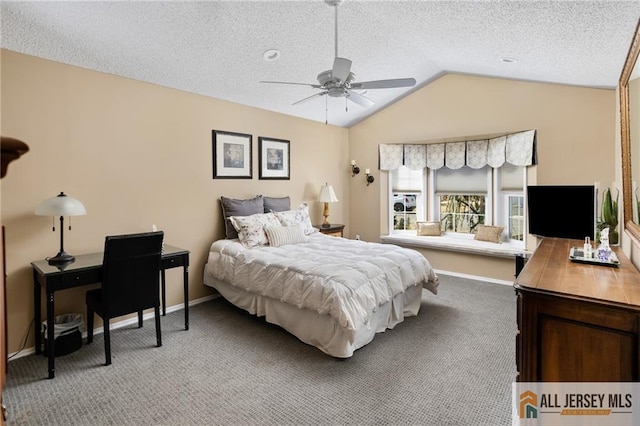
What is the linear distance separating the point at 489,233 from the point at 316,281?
3.51 m

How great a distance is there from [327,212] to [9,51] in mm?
4151

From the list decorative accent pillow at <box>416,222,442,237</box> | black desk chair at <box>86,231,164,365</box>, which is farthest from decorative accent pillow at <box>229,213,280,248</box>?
decorative accent pillow at <box>416,222,442,237</box>

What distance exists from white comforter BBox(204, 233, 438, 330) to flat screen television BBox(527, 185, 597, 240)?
1.21 m

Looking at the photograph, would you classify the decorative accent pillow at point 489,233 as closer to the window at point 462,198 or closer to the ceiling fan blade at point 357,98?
the window at point 462,198

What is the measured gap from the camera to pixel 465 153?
530 cm

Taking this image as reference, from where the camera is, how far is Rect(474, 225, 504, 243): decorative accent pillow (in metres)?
5.11

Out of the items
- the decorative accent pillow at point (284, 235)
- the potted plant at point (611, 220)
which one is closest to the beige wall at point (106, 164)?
the decorative accent pillow at point (284, 235)

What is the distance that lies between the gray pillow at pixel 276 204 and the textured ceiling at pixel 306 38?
4.72 ft

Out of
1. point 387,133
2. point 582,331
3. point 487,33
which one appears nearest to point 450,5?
point 487,33

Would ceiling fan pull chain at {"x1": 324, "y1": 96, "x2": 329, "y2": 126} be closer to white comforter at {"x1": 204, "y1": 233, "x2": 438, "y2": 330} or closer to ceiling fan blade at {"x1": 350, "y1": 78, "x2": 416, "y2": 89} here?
ceiling fan blade at {"x1": 350, "y1": 78, "x2": 416, "y2": 89}

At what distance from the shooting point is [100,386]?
2426 mm

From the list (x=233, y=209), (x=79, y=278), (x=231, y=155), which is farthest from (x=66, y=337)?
(x=231, y=155)

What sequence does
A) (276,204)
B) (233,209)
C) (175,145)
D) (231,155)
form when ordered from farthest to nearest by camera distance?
(276,204), (231,155), (233,209), (175,145)

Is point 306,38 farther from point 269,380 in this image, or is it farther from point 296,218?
point 269,380
